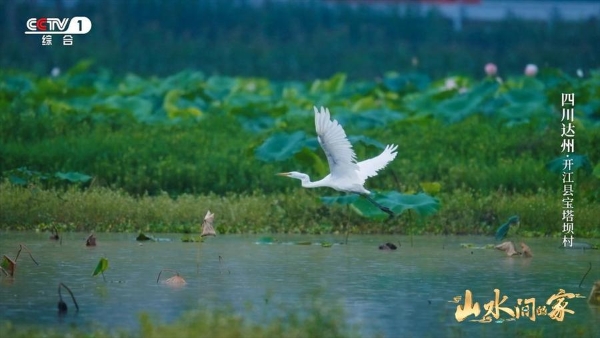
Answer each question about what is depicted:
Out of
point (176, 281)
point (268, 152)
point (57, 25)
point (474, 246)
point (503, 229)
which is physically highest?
point (57, 25)

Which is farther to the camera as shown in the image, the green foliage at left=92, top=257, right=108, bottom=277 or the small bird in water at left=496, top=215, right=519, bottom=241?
the small bird in water at left=496, top=215, right=519, bottom=241

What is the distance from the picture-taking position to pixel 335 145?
364 inches

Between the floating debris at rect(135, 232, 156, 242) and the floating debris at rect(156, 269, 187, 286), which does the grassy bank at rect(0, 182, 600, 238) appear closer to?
the floating debris at rect(135, 232, 156, 242)

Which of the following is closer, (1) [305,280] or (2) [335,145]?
(1) [305,280]

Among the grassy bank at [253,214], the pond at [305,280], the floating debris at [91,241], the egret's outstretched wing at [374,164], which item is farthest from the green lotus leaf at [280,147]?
the floating debris at [91,241]

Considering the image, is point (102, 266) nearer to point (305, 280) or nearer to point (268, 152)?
point (305, 280)

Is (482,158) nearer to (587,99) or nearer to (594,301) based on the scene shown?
(587,99)

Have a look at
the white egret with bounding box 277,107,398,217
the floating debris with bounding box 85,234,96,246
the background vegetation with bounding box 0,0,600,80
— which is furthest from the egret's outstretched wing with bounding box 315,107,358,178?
the background vegetation with bounding box 0,0,600,80

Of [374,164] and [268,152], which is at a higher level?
[268,152]

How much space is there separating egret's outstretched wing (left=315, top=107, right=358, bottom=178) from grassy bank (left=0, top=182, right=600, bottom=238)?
1.35 metres

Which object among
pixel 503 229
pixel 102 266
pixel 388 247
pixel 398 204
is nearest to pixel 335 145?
pixel 398 204

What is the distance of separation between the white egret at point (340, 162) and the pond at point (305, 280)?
0.53 metres

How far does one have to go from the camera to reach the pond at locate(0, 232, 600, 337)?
7.16 metres

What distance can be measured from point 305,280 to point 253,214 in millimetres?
2801
